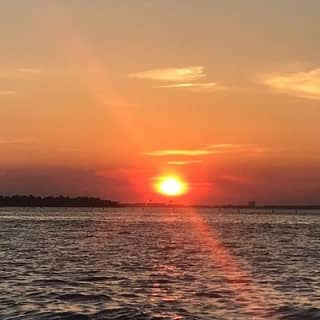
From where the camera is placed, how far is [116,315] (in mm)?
29172

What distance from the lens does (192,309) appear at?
30672mm

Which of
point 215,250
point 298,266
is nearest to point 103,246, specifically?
point 215,250

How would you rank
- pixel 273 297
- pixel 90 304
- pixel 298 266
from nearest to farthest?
pixel 90 304
pixel 273 297
pixel 298 266

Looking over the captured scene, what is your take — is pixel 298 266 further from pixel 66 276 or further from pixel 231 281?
pixel 66 276

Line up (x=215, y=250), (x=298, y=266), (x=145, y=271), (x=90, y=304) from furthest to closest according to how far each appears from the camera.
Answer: (x=215, y=250) → (x=298, y=266) → (x=145, y=271) → (x=90, y=304)

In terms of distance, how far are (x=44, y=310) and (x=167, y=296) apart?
6709 mm

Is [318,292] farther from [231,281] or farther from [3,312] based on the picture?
[3,312]

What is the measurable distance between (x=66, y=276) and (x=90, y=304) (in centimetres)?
1120

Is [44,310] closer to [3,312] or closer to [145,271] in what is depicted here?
[3,312]

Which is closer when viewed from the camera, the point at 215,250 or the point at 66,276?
the point at 66,276

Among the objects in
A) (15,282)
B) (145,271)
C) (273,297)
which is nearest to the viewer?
(273,297)

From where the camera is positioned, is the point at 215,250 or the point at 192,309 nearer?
the point at 192,309

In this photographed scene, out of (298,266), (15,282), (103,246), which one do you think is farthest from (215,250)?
(15,282)

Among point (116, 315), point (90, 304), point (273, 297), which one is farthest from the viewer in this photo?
point (273, 297)
